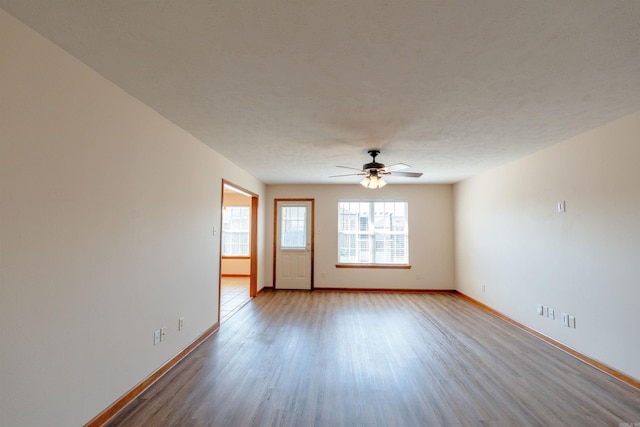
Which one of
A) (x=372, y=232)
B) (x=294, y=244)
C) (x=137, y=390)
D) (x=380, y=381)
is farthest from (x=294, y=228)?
(x=137, y=390)

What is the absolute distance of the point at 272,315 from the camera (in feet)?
14.8

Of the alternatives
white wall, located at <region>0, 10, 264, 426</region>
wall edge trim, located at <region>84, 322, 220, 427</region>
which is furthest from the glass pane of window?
white wall, located at <region>0, 10, 264, 426</region>

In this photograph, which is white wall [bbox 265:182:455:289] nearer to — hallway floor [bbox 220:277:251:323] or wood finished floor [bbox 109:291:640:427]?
hallway floor [bbox 220:277:251:323]

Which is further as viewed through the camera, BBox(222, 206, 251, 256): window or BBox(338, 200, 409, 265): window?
BBox(222, 206, 251, 256): window

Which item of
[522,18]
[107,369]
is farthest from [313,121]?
[107,369]

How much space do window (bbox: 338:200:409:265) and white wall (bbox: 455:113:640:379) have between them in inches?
76.6

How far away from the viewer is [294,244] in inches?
256

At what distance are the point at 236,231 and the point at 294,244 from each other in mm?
2537

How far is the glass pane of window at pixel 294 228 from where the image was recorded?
6.50 meters

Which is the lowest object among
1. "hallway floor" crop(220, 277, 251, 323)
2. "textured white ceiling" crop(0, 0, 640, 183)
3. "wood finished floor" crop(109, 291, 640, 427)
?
"hallway floor" crop(220, 277, 251, 323)

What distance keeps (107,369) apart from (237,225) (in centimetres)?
636

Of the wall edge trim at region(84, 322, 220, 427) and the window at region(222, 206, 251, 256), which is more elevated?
the window at region(222, 206, 251, 256)

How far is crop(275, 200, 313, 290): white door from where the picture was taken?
21.0 ft

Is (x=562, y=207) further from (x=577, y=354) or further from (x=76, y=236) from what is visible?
(x=76, y=236)
